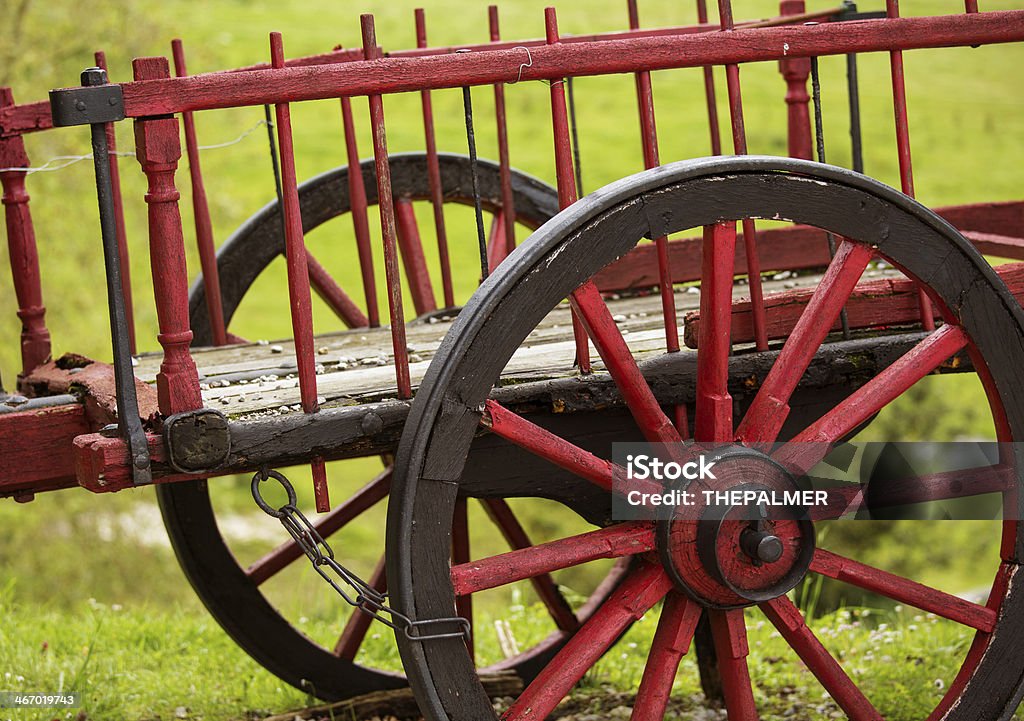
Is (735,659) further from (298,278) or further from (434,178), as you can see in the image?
(434,178)

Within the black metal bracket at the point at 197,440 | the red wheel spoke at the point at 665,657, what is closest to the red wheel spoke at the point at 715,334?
the red wheel spoke at the point at 665,657

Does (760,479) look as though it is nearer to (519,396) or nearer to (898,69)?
(519,396)

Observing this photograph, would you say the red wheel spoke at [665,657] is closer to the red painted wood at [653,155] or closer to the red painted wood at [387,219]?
the red painted wood at [653,155]

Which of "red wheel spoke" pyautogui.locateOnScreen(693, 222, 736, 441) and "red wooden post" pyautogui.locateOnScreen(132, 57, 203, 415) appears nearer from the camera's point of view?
"red wooden post" pyautogui.locateOnScreen(132, 57, 203, 415)

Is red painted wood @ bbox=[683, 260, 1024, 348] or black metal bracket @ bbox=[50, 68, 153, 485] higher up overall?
black metal bracket @ bbox=[50, 68, 153, 485]

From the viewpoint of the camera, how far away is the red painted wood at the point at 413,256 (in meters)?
3.90

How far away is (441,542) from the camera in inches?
84.9

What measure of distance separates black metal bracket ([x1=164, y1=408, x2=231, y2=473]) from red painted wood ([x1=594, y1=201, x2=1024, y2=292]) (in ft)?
5.77

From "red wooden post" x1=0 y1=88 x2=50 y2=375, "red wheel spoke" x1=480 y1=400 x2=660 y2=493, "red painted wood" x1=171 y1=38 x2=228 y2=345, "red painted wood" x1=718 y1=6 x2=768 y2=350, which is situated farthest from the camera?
Result: "red painted wood" x1=171 y1=38 x2=228 y2=345

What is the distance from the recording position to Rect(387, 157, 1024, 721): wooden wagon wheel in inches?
84.4

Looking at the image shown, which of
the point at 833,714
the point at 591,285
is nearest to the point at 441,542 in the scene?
the point at 591,285

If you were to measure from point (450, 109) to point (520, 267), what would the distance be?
13943 mm

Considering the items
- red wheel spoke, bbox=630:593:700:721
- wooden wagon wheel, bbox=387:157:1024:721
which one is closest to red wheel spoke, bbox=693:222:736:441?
wooden wagon wheel, bbox=387:157:1024:721

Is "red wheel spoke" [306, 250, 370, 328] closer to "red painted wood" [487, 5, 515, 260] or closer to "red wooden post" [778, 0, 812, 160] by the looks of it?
"red painted wood" [487, 5, 515, 260]
